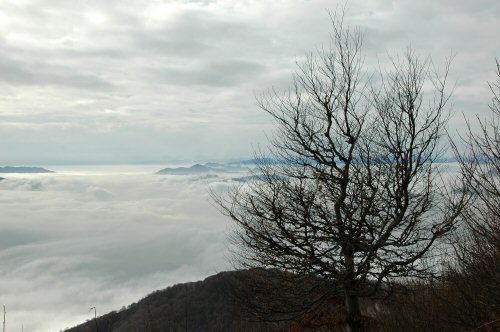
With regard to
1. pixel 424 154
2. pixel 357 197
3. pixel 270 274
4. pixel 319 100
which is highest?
pixel 319 100

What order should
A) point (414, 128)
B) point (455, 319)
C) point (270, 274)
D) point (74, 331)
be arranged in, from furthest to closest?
point (74, 331)
point (270, 274)
point (414, 128)
point (455, 319)

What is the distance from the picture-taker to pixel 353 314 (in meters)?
13.4

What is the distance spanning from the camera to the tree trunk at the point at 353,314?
13234 mm

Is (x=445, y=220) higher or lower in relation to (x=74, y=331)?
lower

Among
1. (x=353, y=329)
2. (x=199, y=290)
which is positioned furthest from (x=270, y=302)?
(x=199, y=290)

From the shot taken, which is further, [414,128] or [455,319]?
[414,128]

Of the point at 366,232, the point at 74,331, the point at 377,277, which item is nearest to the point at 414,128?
the point at 366,232

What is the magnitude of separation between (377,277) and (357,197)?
2576mm

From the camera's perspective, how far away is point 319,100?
572 inches

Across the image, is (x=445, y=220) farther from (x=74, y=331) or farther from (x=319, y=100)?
(x=74, y=331)

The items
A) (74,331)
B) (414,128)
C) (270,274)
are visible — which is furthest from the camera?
(74,331)

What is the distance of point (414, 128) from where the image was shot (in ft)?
42.6

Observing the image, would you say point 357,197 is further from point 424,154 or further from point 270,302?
point 270,302

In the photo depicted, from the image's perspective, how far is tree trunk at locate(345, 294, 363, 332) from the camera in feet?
43.4
